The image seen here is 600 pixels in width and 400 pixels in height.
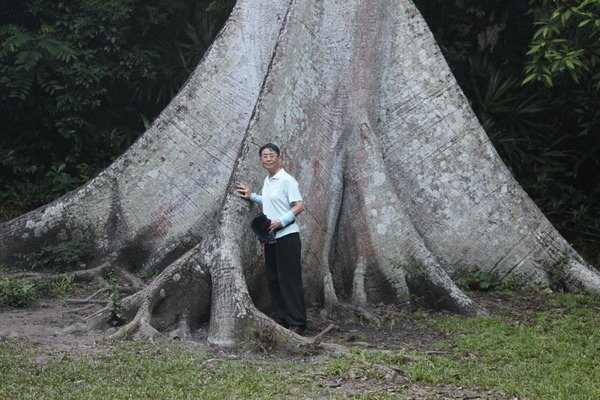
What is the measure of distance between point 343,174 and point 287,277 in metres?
2.03

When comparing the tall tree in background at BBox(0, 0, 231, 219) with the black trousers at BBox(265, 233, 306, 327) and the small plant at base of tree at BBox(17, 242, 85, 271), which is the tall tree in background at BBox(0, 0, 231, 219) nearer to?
the small plant at base of tree at BBox(17, 242, 85, 271)

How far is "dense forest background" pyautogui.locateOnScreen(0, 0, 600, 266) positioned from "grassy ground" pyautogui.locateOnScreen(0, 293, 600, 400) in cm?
601

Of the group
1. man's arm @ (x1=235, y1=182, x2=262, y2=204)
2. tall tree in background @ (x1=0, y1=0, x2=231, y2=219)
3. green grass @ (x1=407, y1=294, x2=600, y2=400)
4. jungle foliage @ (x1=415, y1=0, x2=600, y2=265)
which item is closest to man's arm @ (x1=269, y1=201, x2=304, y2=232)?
man's arm @ (x1=235, y1=182, x2=262, y2=204)

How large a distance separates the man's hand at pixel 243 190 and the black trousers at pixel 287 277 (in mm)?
533

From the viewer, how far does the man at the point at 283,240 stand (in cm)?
921

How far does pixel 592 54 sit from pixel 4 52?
24.0 ft

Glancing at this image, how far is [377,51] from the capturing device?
459 inches

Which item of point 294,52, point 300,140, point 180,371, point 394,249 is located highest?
point 294,52

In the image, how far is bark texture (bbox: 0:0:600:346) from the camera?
423 inches

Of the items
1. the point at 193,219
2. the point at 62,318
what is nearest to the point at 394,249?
the point at 193,219

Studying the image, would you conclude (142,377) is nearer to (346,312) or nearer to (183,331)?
(183,331)

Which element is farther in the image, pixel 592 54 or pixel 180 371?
pixel 592 54

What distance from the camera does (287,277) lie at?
933 cm

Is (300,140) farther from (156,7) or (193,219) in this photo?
(156,7)
